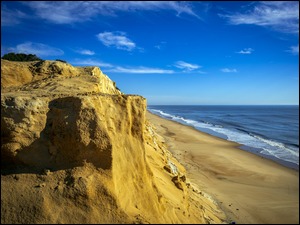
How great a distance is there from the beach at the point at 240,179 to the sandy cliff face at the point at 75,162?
136 inches

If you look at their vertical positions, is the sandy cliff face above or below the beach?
above

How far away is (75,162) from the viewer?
6340 mm

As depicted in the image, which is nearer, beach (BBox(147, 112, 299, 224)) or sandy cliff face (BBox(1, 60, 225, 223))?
sandy cliff face (BBox(1, 60, 225, 223))

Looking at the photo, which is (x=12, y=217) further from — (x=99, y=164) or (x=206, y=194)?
(x=206, y=194)

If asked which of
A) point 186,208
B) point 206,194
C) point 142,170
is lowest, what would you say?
point 206,194

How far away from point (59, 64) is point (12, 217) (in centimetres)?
677

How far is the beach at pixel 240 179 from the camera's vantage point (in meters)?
11.1

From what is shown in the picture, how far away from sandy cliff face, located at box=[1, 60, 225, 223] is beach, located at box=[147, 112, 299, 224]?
11.3 ft

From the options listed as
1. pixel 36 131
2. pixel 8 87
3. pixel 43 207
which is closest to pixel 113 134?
pixel 36 131

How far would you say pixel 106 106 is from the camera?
721 cm

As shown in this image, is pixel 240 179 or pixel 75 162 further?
pixel 240 179

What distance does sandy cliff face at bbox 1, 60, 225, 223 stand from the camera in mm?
5738

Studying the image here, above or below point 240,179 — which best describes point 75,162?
above

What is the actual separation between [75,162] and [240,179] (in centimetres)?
1381
